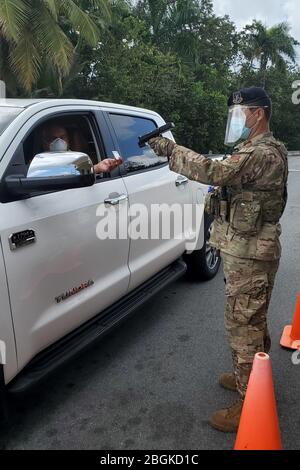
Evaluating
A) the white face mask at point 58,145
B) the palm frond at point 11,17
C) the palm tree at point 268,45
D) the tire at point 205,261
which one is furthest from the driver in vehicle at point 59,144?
the palm tree at point 268,45

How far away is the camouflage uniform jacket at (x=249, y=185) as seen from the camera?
226 cm

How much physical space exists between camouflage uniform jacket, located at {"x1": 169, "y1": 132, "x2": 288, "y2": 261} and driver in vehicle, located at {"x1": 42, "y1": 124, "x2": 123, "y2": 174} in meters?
0.43

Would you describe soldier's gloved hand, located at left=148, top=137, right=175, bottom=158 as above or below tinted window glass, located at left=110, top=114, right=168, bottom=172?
above

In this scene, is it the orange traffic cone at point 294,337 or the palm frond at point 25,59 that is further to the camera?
the palm frond at point 25,59

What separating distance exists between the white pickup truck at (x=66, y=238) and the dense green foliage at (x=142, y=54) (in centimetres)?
866

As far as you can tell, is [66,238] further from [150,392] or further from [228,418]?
[228,418]

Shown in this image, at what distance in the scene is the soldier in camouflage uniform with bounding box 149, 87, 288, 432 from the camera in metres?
2.28

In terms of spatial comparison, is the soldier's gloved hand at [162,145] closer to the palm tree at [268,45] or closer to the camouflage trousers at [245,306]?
the camouflage trousers at [245,306]

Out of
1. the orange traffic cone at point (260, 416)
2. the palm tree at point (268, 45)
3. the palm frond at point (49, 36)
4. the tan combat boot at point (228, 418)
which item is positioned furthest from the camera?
the palm tree at point (268, 45)

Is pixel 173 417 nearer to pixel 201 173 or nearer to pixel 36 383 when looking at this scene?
pixel 36 383

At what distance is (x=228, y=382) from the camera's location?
114 inches

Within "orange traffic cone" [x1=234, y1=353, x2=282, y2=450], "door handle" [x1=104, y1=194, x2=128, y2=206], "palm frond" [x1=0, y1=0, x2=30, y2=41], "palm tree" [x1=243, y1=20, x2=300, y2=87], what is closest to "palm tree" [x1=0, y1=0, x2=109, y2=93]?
"palm frond" [x1=0, y1=0, x2=30, y2=41]

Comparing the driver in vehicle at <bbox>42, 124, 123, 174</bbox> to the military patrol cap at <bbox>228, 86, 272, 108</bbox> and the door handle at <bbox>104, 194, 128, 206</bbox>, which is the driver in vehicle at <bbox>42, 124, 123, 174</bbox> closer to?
the door handle at <bbox>104, 194, 128, 206</bbox>

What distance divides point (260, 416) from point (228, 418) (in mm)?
574
